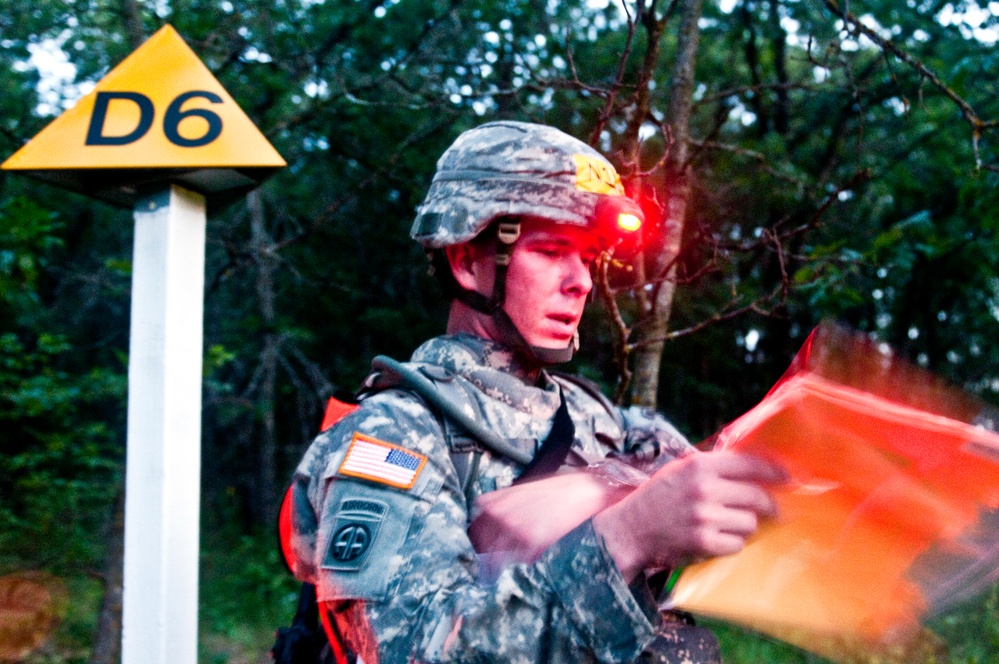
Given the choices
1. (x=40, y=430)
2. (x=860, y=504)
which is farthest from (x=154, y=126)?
(x=40, y=430)

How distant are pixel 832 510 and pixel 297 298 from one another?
904cm

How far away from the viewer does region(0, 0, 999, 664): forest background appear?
165 inches

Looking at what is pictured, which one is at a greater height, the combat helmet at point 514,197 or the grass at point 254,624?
the combat helmet at point 514,197

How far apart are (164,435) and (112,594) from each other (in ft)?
9.25

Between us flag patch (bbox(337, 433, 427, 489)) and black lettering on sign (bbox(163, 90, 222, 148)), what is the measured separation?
4.09ft

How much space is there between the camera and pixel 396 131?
710cm

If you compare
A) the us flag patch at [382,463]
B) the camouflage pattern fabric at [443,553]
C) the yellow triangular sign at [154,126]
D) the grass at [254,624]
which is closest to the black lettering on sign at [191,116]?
the yellow triangular sign at [154,126]

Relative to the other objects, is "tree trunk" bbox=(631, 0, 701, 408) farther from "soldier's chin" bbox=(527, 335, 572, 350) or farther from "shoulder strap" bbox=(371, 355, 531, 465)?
"shoulder strap" bbox=(371, 355, 531, 465)

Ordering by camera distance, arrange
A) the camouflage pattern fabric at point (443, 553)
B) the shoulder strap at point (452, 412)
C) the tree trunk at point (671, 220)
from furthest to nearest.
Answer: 1. the tree trunk at point (671, 220)
2. the shoulder strap at point (452, 412)
3. the camouflage pattern fabric at point (443, 553)

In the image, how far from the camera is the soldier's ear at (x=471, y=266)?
2.04 m

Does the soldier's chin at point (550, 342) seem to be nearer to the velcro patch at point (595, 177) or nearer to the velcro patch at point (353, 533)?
the velcro patch at point (595, 177)

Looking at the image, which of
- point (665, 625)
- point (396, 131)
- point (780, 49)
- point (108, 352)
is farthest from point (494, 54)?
point (108, 352)

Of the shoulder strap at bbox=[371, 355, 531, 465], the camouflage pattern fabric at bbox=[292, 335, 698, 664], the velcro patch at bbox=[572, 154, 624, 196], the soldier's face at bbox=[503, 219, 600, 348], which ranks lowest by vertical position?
the camouflage pattern fabric at bbox=[292, 335, 698, 664]

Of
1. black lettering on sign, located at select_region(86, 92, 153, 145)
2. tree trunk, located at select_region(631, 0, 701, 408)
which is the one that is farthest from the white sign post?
tree trunk, located at select_region(631, 0, 701, 408)
